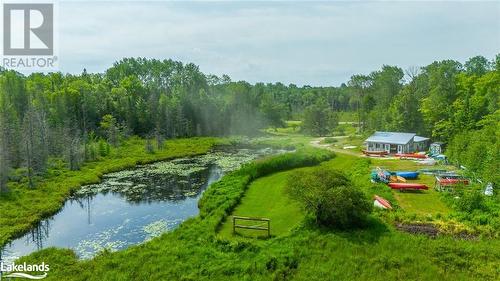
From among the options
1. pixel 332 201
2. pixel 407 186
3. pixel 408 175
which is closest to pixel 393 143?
pixel 408 175

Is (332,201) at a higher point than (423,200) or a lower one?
higher

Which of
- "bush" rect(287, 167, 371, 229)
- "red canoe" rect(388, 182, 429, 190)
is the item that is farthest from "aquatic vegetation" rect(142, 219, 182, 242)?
"red canoe" rect(388, 182, 429, 190)

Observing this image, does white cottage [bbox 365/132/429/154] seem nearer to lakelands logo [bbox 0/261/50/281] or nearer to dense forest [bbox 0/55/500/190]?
dense forest [bbox 0/55/500/190]

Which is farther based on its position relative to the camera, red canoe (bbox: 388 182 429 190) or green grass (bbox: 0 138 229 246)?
red canoe (bbox: 388 182 429 190)

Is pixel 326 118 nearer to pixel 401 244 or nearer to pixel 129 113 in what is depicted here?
pixel 129 113

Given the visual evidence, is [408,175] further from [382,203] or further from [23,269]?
[23,269]

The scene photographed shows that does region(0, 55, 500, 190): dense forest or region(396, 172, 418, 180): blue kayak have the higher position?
region(0, 55, 500, 190): dense forest

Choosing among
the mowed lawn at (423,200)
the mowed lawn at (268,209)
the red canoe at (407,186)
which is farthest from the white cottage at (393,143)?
the mowed lawn at (268,209)
